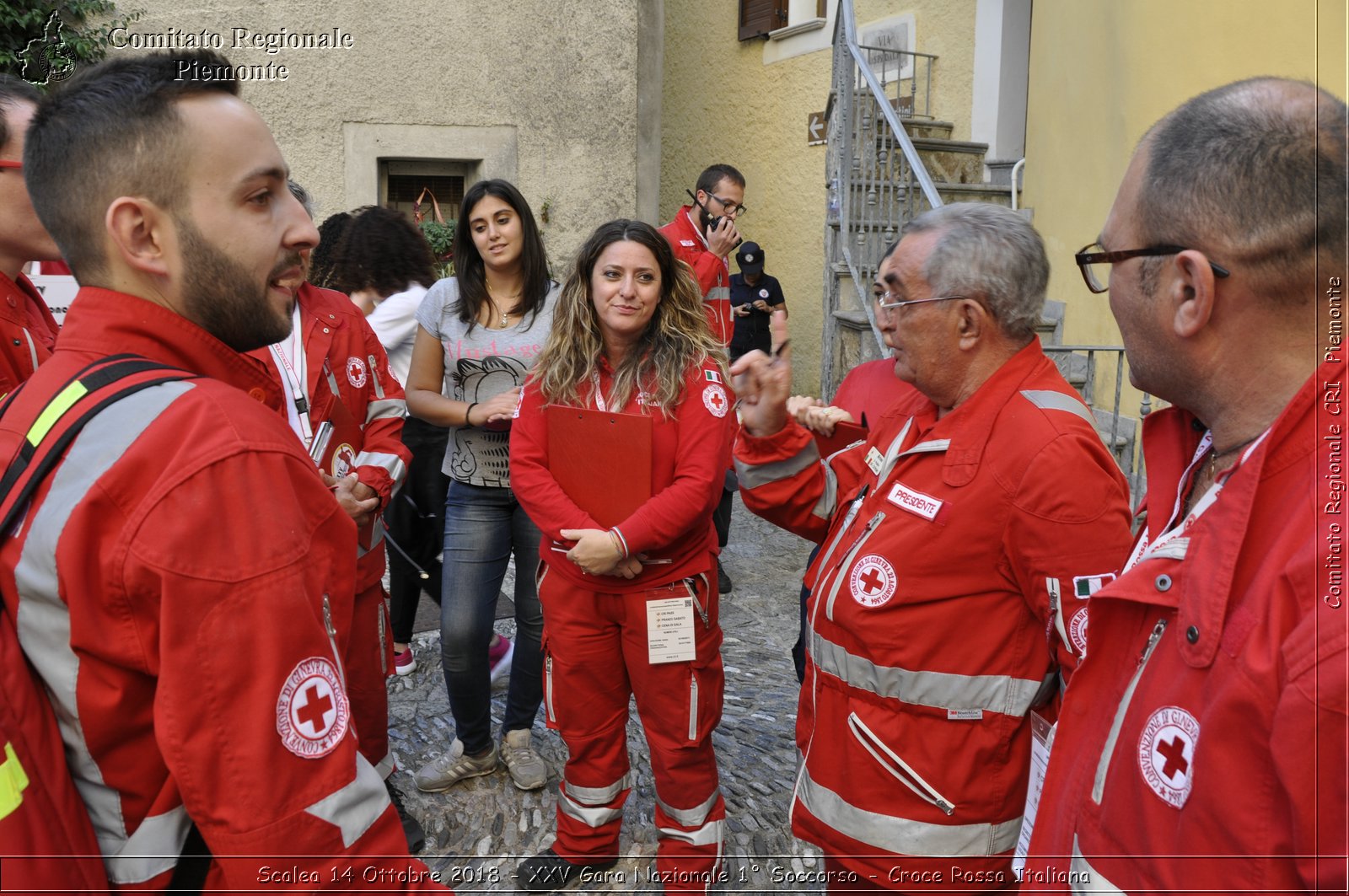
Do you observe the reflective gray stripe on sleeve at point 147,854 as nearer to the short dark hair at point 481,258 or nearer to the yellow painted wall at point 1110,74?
the short dark hair at point 481,258

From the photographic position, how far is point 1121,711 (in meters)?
1.29

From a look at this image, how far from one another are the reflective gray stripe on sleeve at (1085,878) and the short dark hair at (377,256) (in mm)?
3643

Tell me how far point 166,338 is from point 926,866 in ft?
5.66

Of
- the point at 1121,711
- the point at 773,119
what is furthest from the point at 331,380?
the point at 773,119

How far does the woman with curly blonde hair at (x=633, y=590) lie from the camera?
9.54 ft

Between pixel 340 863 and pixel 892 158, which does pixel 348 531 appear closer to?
pixel 340 863

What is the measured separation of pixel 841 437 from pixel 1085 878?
1.62 metres

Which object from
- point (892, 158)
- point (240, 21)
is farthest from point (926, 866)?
point (240, 21)

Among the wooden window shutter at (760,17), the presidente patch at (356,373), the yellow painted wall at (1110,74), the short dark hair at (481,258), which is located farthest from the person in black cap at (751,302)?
the wooden window shutter at (760,17)

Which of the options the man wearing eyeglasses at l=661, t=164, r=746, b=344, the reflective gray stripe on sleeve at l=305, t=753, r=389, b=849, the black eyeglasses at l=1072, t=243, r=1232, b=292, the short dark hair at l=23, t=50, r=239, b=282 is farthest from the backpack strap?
the man wearing eyeglasses at l=661, t=164, r=746, b=344

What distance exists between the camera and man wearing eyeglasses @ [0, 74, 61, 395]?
7.93 feet

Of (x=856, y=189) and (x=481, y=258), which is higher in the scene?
(x=856, y=189)

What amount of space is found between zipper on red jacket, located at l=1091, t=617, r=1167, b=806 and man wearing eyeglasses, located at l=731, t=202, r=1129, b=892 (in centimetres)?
56

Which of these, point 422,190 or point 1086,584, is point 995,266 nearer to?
point 1086,584
